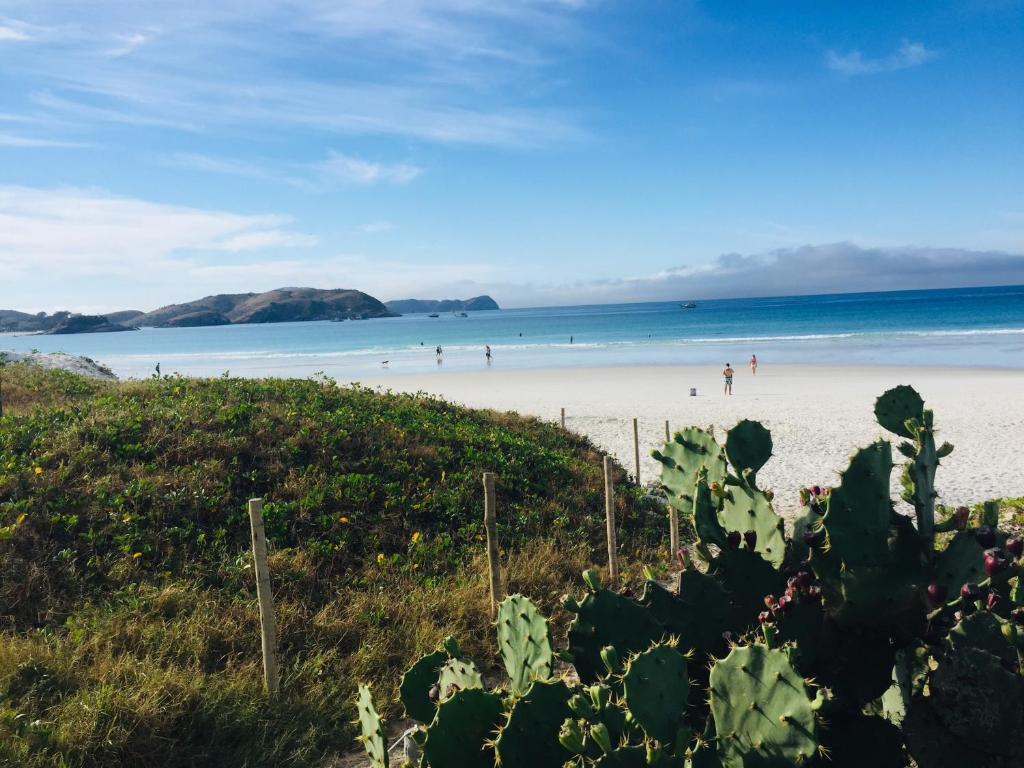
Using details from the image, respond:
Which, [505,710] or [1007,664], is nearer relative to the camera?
[1007,664]

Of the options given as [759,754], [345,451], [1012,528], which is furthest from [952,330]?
[759,754]

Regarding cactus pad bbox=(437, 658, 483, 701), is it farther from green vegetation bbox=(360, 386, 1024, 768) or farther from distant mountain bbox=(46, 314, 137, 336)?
distant mountain bbox=(46, 314, 137, 336)

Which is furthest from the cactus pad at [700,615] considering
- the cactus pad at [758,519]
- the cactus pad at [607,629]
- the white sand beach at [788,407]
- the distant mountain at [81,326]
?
the distant mountain at [81,326]

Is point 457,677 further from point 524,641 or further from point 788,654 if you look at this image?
point 788,654

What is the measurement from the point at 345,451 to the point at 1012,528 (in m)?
9.67

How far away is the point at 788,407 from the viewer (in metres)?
26.4

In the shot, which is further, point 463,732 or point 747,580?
point 747,580

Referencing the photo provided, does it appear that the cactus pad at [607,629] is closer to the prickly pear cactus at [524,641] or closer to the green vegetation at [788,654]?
the green vegetation at [788,654]

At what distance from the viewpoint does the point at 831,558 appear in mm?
2951

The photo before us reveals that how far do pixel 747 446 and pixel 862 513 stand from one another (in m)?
1.06

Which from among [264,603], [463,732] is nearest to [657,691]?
[463,732]

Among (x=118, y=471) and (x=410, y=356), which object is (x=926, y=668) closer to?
(x=118, y=471)

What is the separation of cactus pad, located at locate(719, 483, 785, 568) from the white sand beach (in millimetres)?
8755

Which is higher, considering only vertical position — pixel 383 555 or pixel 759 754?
pixel 759 754
